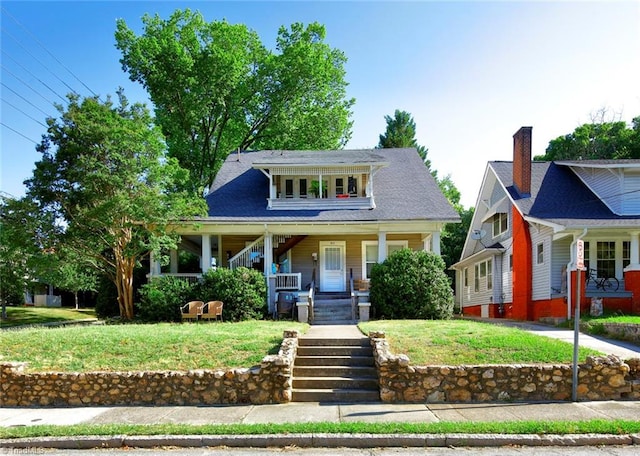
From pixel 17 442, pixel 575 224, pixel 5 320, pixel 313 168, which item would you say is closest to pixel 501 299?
pixel 575 224

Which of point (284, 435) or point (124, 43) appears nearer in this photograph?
point (284, 435)

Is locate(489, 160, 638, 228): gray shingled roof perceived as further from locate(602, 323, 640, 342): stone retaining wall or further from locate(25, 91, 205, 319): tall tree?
locate(25, 91, 205, 319): tall tree

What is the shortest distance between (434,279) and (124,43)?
26299mm

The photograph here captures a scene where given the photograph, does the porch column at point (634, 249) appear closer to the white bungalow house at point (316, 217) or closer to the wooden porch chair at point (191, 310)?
the white bungalow house at point (316, 217)

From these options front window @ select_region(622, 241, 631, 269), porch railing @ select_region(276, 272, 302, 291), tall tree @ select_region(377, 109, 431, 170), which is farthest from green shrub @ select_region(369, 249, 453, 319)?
tall tree @ select_region(377, 109, 431, 170)

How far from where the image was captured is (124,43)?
31594 mm

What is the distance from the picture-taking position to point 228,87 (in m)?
32.3

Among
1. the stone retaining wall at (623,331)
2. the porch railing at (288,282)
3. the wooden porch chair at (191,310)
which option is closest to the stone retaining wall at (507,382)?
the stone retaining wall at (623,331)

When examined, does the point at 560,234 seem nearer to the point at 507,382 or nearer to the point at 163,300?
the point at 507,382

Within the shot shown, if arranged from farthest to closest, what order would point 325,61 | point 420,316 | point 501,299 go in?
point 325,61
point 501,299
point 420,316

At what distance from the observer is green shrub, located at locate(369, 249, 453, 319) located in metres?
A: 16.1

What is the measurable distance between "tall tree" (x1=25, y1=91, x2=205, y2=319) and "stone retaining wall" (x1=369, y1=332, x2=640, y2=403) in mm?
10332

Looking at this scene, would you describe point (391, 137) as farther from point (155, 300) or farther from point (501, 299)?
point (155, 300)

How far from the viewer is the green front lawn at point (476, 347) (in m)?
9.35
